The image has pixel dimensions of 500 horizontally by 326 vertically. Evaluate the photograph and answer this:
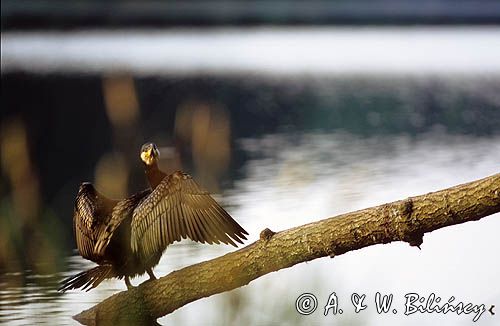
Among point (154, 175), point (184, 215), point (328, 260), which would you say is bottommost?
point (184, 215)

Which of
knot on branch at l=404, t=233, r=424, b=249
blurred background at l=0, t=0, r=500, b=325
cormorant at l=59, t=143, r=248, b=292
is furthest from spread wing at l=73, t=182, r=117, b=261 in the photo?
knot on branch at l=404, t=233, r=424, b=249

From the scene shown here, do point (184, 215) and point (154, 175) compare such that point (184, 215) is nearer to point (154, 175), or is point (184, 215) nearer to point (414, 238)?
point (154, 175)

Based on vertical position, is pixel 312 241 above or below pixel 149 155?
below

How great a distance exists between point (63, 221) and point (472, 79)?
47.6ft

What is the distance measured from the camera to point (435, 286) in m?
6.61

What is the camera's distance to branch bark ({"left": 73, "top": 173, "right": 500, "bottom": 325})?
4496mm

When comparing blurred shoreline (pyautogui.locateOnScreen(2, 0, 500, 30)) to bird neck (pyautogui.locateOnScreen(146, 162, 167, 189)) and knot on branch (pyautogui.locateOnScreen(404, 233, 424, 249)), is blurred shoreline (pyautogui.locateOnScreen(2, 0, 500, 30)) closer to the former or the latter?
bird neck (pyautogui.locateOnScreen(146, 162, 167, 189))

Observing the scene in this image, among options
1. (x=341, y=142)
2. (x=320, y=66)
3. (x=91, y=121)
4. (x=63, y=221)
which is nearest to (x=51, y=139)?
(x=91, y=121)

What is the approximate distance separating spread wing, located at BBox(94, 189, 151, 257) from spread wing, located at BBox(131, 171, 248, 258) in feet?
0.41

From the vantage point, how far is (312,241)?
4.69 metres

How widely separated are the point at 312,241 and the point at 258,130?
33.9ft

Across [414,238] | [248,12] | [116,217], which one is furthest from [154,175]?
[248,12]

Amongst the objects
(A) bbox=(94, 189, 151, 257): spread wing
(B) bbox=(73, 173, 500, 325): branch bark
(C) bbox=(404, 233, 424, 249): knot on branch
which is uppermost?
(A) bbox=(94, 189, 151, 257): spread wing

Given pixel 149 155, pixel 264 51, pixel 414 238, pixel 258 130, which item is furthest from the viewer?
pixel 264 51
